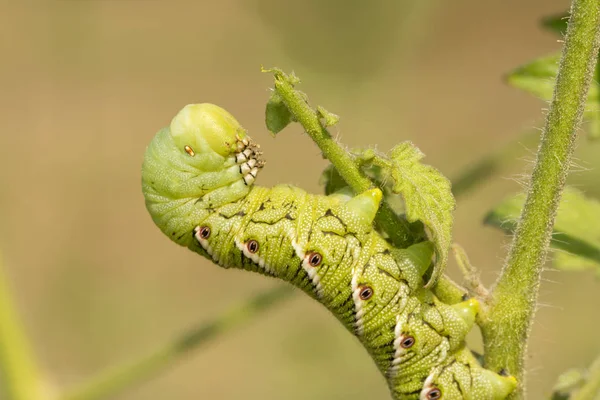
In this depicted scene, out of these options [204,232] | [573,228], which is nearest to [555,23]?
[573,228]

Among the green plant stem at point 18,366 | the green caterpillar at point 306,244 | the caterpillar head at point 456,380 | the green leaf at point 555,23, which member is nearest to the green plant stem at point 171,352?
the green plant stem at point 18,366

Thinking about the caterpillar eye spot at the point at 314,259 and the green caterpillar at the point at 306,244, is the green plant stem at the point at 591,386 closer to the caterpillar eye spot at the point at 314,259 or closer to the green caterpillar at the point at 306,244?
the green caterpillar at the point at 306,244

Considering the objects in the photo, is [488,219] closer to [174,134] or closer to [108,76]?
[174,134]

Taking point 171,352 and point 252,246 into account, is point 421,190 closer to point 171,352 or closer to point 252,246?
point 252,246

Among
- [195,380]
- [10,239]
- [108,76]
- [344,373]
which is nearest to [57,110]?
[108,76]

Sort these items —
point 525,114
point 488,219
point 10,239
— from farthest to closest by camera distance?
1. point 525,114
2. point 10,239
3. point 488,219
